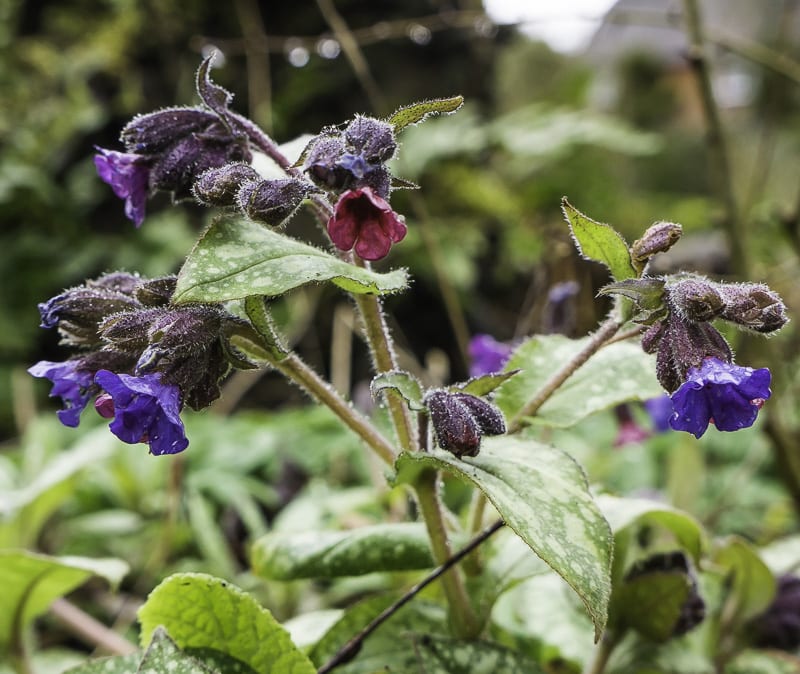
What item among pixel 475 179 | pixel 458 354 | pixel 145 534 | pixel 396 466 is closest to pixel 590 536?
pixel 396 466

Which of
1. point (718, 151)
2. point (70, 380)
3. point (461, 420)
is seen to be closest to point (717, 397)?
point (461, 420)

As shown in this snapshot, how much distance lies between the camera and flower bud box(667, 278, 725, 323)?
626 millimetres

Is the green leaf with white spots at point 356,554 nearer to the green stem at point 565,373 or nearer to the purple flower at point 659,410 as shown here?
the green stem at point 565,373

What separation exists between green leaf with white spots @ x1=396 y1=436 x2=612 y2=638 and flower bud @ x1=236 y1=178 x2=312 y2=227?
8.6 inches

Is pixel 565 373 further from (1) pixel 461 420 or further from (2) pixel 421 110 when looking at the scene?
(2) pixel 421 110

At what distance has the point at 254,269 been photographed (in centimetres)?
61

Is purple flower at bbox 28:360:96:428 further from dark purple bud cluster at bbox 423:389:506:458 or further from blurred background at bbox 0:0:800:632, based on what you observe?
blurred background at bbox 0:0:800:632

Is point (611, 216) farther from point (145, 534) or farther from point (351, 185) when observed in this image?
point (351, 185)

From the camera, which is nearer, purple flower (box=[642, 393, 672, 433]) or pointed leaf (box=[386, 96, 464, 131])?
pointed leaf (box=[386, 96, 464, 131])

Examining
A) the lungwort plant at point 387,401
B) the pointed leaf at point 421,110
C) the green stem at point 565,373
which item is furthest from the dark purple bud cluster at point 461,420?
the pointed leaf at point 421,110

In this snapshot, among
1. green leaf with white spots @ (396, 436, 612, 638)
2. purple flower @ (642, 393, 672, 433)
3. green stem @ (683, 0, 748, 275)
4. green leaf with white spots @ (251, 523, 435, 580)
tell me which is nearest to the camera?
green leaf with white spots @ (396, 436, 612, 638)

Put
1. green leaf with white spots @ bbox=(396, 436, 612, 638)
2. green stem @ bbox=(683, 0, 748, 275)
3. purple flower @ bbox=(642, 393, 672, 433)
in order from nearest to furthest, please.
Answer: green leaf with white spots @ bbox=(396, 436, 612, 638), purple flower @ bbox=(642, 393, 672, 433), green stem @ bbox=(683, 0, 748, 275)

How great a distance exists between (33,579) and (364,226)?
0.60 meters

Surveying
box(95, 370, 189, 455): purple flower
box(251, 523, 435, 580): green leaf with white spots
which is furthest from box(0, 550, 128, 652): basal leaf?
box(95, 370, 189, 455): purple flower
